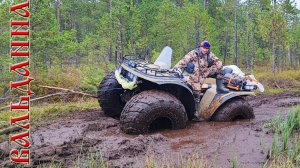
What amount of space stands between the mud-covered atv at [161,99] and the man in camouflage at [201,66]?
7.7 inches

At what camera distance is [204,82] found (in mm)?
7980

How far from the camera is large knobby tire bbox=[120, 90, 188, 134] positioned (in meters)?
5.89

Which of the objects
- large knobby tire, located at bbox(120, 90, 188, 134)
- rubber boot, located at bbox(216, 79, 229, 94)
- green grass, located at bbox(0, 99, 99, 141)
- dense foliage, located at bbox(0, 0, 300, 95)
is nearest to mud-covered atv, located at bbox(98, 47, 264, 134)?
large knobby tire, located at bbox(120, 90, 188, 134)

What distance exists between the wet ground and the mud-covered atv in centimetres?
24

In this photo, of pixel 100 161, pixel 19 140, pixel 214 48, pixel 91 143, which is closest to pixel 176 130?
pixel 91 143

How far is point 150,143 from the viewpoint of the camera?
531 cm

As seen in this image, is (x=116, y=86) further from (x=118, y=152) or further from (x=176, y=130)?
(x=118, y=152)

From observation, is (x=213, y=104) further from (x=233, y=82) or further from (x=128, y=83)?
(x=128, y=83)

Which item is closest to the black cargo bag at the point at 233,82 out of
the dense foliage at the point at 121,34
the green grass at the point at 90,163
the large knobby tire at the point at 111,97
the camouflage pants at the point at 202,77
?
the camouflage pants at the point at 202,77

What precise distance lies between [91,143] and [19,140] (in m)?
1.09

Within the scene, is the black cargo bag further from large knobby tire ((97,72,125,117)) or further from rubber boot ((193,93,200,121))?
large knobby tire ((97,72,125,117))

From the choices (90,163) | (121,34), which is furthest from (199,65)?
(121,34)

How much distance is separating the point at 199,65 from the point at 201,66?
0.06 meters

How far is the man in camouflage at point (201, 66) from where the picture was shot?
737 centimetres
